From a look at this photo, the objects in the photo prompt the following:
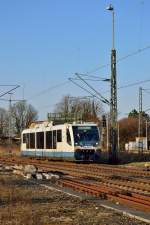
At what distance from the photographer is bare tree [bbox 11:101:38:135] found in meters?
127

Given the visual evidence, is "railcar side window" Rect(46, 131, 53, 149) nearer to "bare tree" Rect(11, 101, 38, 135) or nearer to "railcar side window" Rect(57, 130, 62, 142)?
"railcar side window" Rect(57, 130, 62, 142)

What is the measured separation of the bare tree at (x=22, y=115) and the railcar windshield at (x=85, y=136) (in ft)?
271

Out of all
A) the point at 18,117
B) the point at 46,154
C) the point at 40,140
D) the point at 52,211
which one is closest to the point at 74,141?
the point at 46,154

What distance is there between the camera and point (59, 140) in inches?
1741

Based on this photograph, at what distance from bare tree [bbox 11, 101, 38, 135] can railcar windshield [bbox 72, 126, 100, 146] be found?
Answer: 271 ft

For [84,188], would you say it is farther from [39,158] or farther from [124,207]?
[39,158]

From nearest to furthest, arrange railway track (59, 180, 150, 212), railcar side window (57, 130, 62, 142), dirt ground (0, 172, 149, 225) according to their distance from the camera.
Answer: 1. dirt ground (0, 172, 149, 225)
2. railway track (59, 180, 150, 212)
3. railcar side window (57, 130, 62, 142)

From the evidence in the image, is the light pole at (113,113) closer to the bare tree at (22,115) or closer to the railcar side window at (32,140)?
the railcar side window at (32,140)

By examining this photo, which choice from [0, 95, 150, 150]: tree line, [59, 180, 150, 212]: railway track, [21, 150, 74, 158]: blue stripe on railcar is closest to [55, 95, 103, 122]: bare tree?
[0, 95, 150, 150]: tree line

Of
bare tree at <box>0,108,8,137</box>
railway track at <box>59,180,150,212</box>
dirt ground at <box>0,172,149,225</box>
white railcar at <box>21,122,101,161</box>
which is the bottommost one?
dirt ground at <box>0,172,149,225</box>

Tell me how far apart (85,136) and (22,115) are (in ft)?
288

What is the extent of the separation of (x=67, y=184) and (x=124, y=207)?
23.8 feet

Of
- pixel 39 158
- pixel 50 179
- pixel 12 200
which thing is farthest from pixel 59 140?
pixel 12 200

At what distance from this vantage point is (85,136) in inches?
1672
